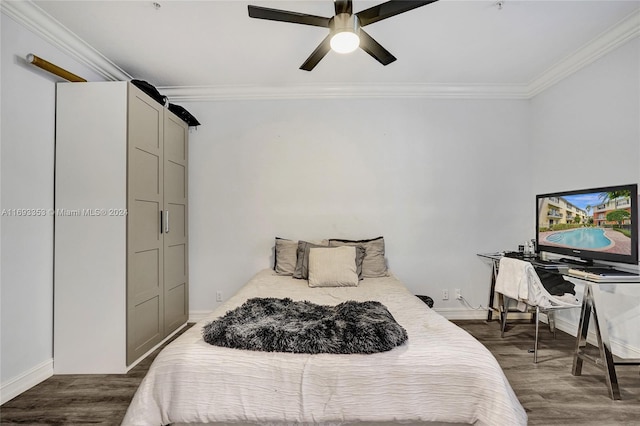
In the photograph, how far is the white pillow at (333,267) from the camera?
292 centimetres

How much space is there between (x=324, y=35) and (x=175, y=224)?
228 centimetres

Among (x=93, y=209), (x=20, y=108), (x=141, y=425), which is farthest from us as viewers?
(x=93, y=209)

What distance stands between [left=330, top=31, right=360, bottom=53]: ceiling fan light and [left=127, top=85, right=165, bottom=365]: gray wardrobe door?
1677 mm

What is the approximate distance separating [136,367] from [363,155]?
2898mm

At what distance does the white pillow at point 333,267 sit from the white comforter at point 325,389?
4.56 feet

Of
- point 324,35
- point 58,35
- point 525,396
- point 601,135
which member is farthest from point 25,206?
point 601,135

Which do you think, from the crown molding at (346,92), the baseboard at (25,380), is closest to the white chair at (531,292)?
the crown molding at (346,92)

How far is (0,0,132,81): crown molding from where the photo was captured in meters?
2.14

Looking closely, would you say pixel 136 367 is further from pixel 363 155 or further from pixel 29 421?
pixel 363 155

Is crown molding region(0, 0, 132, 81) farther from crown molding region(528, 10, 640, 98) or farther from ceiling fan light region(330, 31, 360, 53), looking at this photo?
crown molding region(528, 10, 640, 98)

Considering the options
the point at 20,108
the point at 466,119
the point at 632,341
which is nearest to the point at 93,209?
the point at 20,108

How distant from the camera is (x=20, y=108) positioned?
2.18 meters

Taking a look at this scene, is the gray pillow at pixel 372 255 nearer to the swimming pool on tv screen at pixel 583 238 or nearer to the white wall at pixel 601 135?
the swimming pool on tv screen at pixel 583 238

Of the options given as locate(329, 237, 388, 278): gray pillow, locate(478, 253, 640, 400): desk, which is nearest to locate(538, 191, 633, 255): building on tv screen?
locate(478, 253, 640, 400): desk
